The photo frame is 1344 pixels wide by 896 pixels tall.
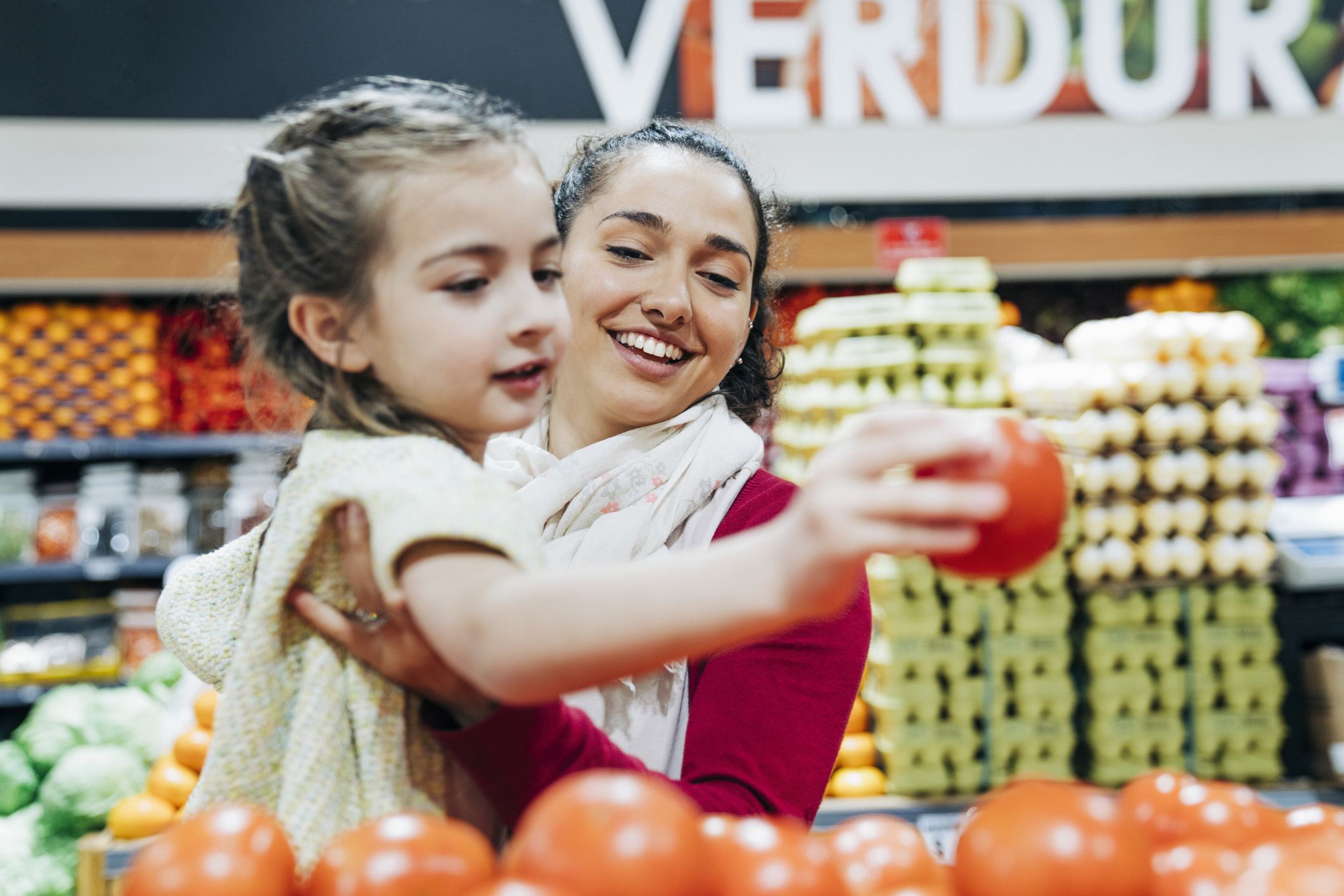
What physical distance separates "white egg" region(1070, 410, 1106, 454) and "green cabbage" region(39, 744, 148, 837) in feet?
10.2

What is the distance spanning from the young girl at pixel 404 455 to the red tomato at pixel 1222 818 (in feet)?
1.63

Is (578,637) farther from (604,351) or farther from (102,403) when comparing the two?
(102,403)

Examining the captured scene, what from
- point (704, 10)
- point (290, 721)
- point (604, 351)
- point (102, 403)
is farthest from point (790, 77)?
point (290, 721)

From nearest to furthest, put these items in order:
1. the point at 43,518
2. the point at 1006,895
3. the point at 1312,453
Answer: the point at 1006,895 → the point at 1312,453 → the point at 43,518

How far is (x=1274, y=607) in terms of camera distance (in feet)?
11.9

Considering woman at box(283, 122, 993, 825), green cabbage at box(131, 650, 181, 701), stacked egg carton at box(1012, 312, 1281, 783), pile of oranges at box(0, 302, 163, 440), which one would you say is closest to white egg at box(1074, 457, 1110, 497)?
stacked egg carton at box(1012, 312, 1281, 783)

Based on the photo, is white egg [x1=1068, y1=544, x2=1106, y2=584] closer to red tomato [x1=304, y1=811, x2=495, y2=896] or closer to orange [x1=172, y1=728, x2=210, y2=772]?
orange [x1=172, y1=728, x2=210, y2=772]

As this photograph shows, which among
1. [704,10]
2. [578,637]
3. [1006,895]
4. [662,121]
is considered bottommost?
[1006,895]

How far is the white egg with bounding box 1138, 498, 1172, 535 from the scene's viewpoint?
11.5 ft

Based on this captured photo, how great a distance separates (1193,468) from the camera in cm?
350

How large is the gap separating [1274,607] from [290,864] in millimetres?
3798

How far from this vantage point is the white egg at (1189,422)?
11.4 ft

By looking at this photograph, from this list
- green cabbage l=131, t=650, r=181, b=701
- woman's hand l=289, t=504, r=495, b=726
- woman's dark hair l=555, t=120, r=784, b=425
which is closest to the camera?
woman's hand l=289, t=504, r=495, b=726

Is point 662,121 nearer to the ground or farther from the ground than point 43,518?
farther from the ground
